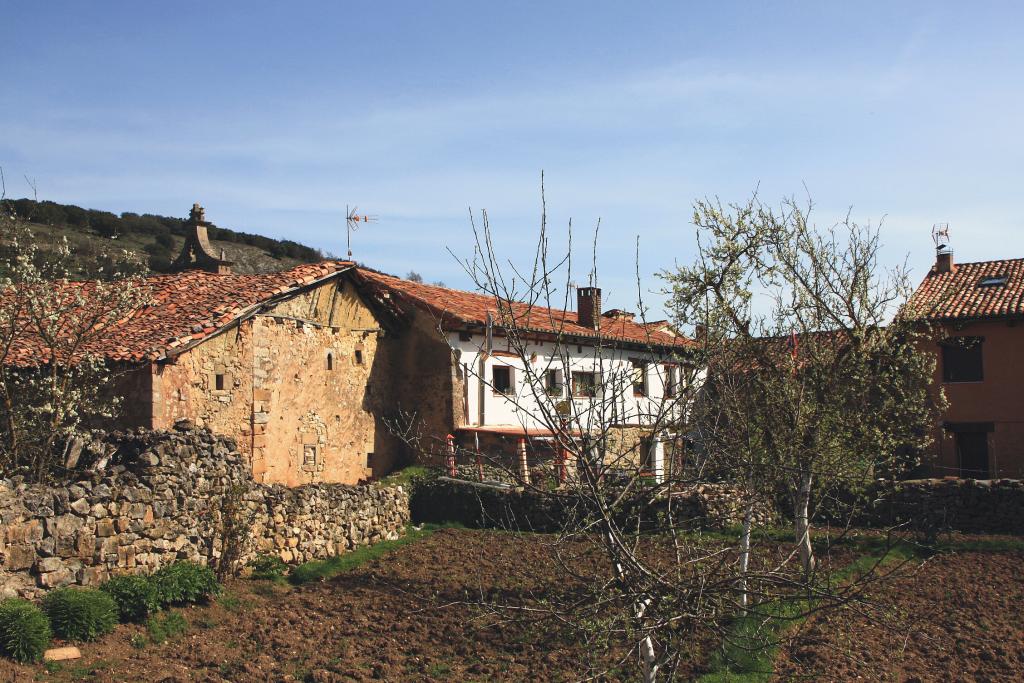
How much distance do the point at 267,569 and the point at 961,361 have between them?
21.4m

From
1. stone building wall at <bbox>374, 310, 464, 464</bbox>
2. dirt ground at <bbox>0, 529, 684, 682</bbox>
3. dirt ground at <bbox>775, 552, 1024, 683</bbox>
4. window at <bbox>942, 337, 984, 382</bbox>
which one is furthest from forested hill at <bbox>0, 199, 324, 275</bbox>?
dirt ground at <bbox>775, 552, 1024, 683</bbox>

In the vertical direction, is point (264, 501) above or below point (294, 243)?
below

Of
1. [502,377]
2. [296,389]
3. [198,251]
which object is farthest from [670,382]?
[198,251]

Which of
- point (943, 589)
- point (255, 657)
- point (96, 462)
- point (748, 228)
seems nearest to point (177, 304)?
point (96, 462)

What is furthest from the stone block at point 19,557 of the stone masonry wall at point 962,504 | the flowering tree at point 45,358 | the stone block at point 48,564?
the stone masonry wall at point 962,504

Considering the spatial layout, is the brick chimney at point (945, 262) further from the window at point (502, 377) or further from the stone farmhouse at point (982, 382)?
the window at point (502, 377)

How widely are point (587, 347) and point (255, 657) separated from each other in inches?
683

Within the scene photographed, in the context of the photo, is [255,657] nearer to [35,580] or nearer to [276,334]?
[35,580]

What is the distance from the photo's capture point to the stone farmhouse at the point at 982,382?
23.9m

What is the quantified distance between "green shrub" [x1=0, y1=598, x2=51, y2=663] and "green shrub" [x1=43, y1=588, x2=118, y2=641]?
40cm

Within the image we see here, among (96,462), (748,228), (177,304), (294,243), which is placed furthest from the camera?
(294,243)

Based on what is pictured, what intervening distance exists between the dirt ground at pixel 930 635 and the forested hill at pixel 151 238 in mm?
28677

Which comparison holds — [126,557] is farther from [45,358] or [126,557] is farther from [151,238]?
[151,238]

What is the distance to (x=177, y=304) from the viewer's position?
58.9ft
